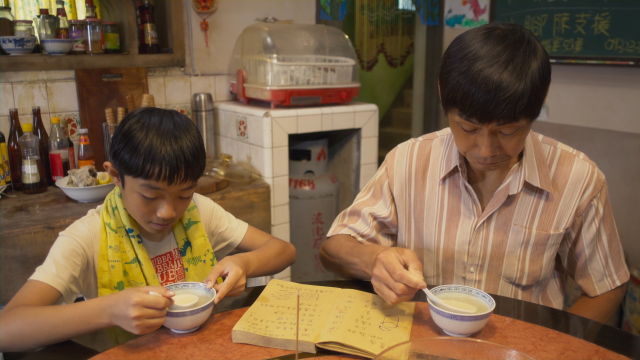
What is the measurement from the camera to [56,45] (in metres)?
2.46

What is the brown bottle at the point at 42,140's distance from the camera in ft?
8.05

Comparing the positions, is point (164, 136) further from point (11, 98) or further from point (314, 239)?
point (314, 239)

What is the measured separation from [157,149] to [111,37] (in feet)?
5.73

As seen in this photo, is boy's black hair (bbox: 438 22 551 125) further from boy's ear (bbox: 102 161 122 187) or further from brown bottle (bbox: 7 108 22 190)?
brown bottle (bbox: 7 108 22 190)

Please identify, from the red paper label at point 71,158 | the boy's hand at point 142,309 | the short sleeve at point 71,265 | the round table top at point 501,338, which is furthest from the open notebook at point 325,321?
the red paper label at point 71,158

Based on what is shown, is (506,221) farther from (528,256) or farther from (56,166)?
(56,166)

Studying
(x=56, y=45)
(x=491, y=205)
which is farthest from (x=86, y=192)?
(x=491, y=205)

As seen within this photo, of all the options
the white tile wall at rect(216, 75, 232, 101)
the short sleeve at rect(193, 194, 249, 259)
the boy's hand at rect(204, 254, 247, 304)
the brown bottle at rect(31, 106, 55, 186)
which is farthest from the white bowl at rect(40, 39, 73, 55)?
the boy's hand at rect(204, 254, 247, 304)

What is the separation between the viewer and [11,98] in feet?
8.04

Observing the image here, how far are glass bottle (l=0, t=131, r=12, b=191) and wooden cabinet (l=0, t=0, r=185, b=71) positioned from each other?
359 mm

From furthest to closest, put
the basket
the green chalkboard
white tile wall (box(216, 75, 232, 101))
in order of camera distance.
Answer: white tile wall (box(216, 75, 232, 101))
the green chalkboard
the basket

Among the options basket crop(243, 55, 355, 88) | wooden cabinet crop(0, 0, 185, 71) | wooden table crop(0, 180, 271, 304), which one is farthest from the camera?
basket crop(243, 55, 355, 88)

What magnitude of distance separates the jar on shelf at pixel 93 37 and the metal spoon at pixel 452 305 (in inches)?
90.5

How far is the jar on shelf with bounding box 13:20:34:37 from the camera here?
94.8 inches
